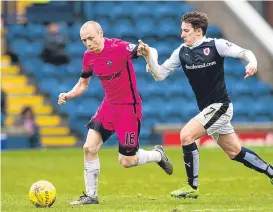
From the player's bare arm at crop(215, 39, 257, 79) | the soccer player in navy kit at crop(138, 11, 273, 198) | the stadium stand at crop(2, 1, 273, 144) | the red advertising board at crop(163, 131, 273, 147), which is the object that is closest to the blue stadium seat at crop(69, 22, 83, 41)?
the stadium stand at crop(2, 1, 273, 144)

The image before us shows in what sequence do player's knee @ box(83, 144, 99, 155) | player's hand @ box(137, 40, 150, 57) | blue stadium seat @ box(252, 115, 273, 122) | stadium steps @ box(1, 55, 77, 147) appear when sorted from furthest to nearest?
1. blue stadium seat @ box(252, 115, 273, 122)
2. stadium steps @ box(1, 55, 77, 147)
3. player's knee @ box(83, 144, 99, 155)
4. player's hand @ box(137, 40, 150, 57)

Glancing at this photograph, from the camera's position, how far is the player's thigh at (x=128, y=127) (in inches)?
422

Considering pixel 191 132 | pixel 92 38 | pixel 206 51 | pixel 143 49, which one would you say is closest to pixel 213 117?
pixel 191 132

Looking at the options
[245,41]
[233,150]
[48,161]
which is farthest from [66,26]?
[233,150]

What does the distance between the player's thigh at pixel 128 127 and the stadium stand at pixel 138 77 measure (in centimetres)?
1307

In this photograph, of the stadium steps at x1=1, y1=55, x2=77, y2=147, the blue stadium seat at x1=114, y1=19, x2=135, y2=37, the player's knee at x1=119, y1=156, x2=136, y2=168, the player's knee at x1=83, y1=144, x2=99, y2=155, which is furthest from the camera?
the blue stadium seat at x1=114, y1=19, x2=135, y2=37

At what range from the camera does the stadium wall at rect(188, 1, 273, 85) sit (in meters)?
26.9

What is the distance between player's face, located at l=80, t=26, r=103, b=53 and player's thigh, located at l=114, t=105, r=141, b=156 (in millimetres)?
827

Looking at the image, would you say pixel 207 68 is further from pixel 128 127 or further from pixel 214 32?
pixel 214 32

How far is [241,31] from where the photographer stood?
2777 centimetres

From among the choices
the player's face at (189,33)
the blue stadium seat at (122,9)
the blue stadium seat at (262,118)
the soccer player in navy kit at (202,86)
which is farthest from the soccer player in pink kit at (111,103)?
the blue stadium seat at (122,9)

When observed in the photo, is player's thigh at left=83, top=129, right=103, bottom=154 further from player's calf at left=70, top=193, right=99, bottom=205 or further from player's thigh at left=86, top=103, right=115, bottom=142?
player's calf at left=70, top=193, right=99, bottom=205

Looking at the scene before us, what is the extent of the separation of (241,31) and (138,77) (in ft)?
12.5

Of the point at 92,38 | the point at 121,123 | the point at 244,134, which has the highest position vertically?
the point at 92,38
